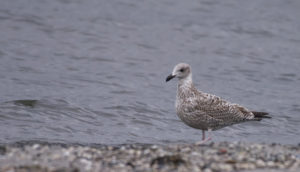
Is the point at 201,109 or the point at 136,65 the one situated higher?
the point at 136,65

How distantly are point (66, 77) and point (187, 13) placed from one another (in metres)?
8.32

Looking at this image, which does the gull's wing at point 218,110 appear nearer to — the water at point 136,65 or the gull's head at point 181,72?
the gull's head at point 181,72

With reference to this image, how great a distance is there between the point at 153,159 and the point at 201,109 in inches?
111

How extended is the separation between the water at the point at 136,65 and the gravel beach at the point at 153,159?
271 cm

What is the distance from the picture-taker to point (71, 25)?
65.1 ft

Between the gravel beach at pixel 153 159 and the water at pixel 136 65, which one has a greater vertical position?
the water at pixel 136 65

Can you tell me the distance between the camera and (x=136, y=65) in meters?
17.4

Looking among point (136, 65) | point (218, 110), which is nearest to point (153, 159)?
point (218, 110)

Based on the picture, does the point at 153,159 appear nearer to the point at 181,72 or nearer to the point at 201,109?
the point at 201,109

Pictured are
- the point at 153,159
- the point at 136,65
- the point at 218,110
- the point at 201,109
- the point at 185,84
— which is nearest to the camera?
the point at 153,159

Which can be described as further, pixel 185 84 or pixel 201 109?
pixel 185 84

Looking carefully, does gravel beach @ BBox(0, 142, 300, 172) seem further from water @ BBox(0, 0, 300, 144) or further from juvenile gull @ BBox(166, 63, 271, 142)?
water @ BBox(0, 0, 300, 144)

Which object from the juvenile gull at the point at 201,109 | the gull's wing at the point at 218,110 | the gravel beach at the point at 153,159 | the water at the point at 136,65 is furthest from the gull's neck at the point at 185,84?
the gravel beach at the point at 153,159

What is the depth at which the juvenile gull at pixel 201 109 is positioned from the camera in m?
10.1
